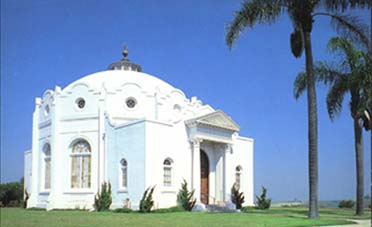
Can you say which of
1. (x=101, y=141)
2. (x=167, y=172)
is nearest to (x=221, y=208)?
(x=167, y=172)

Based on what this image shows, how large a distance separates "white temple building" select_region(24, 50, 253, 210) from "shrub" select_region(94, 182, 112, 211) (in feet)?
1.10

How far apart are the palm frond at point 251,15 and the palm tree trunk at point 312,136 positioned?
169 centimetres

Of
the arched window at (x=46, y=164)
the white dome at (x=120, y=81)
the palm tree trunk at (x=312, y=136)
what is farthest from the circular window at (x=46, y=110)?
the palm tree trunk at (x=312, y=136)

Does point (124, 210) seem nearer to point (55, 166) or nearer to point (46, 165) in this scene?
point (55, 166)

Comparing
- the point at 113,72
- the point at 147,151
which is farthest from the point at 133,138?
Result: the point at 113,72

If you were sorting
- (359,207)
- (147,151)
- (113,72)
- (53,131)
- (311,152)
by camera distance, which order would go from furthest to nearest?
(113,72), (53,131), (147,151), (359,207), (311,152)

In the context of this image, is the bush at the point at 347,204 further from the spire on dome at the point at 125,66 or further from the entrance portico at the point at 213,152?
the spire on dome at the point at 125,66

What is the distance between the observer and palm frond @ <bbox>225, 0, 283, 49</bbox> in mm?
20359

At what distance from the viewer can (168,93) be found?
3300cm

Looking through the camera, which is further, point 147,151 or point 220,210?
point 220,210

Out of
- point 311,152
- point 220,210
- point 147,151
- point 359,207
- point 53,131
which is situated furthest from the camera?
point 53,131

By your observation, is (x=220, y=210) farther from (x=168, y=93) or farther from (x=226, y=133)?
(x=168, y=93)

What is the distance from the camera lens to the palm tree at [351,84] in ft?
77.0

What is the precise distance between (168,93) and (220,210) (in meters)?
8.44
